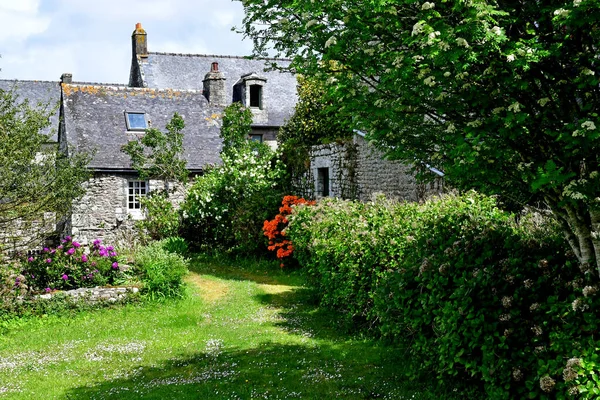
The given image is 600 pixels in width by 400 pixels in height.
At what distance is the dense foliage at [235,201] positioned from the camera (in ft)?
61.0

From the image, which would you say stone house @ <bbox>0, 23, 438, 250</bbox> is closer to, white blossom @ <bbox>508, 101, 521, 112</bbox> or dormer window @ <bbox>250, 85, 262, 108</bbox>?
dormer window @ <bbox>250, 85, 262, 108</bbox>

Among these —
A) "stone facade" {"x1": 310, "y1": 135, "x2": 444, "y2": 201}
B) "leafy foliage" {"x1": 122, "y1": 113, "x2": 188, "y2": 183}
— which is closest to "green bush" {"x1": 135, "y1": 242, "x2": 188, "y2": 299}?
"stone facade" {"x1": 310, "y1": 135, "x2": 444, "y2": 201}

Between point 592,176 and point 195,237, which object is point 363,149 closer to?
point 195,237

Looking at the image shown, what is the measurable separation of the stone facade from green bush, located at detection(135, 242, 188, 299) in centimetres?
533

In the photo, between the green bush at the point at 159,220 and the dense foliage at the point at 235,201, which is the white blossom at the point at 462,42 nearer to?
the dense foliage at the point at 235,201

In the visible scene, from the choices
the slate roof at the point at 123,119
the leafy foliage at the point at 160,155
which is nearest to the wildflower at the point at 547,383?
the leafy foliage at the point at 160,155

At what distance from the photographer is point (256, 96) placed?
33438mm

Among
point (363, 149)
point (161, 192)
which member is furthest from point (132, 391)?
point (161, 192)

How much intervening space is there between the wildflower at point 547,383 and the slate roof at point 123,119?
64.8 ft

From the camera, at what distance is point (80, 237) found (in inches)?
896

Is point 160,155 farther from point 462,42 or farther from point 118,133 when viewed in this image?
point 462,42

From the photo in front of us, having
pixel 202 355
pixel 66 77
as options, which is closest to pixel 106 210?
pixel 66 77

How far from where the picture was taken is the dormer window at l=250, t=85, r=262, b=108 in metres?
33.2

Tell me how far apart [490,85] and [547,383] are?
2.32 m
